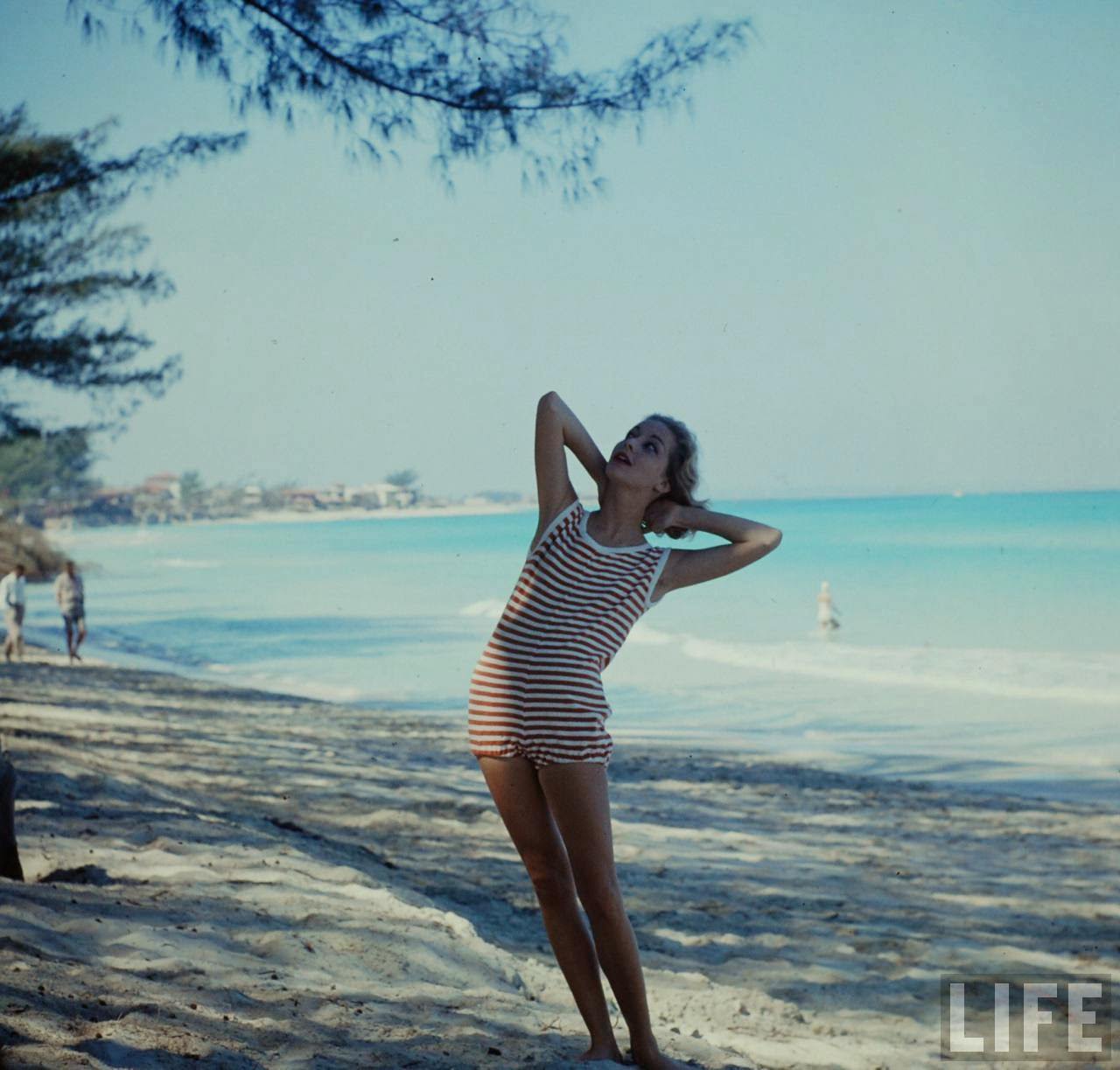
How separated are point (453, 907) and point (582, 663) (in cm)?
288

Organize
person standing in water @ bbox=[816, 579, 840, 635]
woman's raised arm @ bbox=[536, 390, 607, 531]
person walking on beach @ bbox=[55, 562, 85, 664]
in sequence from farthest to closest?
person standing in water @ bbox=[816, 579, 840, 635], person walking on beach @ bbox=[55, 562, 85, 664], woman's raised arm @ bbox=[536, 390, 607, 531]

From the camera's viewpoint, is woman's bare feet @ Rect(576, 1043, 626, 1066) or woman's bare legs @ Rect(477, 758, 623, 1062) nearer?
woman's bare legs @ Rect(477, 758, 623, 1062)

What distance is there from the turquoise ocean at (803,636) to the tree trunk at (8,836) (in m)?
2.32

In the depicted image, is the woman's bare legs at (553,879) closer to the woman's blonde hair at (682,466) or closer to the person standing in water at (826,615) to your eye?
the woman's blonde hair at (682,466)

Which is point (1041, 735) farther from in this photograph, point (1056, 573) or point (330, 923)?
point (1056, 573)

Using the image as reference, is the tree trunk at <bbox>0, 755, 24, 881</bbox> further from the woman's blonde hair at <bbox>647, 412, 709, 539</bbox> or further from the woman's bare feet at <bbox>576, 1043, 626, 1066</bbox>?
the woman's blonde hair at <bbox>647, 412, 709, 539</bbox>

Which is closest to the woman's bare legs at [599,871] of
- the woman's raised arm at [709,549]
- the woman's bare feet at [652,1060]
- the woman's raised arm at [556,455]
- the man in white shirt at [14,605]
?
the woman's bare feet at [652,1060]

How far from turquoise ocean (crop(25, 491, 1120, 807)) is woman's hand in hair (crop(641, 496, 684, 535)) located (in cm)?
16

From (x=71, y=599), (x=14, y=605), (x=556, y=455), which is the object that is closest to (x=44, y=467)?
(x=71, y=599)

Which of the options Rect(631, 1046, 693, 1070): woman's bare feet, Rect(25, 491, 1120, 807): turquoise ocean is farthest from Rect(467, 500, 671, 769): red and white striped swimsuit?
Rect(631, 1046, 693, 1070): woman's bare feet

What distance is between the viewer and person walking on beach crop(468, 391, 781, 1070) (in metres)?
2.46

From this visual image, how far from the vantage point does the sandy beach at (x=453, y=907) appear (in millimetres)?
2994

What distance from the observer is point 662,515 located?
2.73 metres

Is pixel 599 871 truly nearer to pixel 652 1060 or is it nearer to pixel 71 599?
pixel 652 1060
